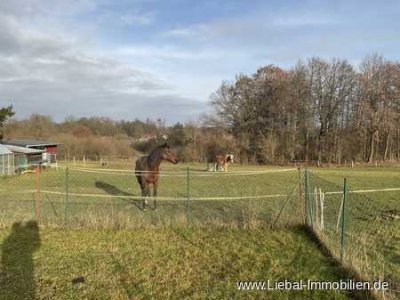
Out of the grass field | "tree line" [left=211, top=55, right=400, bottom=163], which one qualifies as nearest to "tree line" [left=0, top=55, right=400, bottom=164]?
"tree line" [left=211, top=55, right=400, bottom=163]

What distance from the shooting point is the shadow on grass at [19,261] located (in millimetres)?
5443

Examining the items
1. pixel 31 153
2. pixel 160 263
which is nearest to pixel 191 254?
pixel 160 263

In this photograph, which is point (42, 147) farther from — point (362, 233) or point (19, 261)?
point (362, 233)

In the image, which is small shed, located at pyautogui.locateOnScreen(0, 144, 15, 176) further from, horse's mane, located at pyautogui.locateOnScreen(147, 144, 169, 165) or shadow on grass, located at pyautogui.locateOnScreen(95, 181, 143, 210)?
horse's mane, located at pyautogui.locateOnScreen(147, 144, 169, 165)

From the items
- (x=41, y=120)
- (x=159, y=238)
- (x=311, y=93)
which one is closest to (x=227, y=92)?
(x=311, y=93)

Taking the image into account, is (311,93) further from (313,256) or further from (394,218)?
(313,256)

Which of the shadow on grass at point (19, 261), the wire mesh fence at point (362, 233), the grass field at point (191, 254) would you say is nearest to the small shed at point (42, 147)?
the shadow on grass at point (19, 261)

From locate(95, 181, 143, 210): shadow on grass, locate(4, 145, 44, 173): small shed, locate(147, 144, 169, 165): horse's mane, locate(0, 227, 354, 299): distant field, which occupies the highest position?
locate(147, 144, 169, 165): horse's mane

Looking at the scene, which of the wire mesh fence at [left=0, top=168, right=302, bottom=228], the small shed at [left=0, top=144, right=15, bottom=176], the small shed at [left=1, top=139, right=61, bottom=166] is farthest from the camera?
the small shed at [left=1, top=139, right=61, bottom=166]

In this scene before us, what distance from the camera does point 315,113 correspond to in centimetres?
5975

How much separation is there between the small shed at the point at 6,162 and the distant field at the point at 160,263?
1074 inches

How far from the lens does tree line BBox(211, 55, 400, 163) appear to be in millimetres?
53469

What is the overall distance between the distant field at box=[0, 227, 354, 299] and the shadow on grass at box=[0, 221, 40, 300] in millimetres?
14

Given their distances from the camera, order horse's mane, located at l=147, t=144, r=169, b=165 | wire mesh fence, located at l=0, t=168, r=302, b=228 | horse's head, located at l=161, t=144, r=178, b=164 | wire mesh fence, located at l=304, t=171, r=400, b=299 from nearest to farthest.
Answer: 1. wire mesh fence, located at l=304, t=171, r=400, b=299
2. wire mesh fence, located at l=0, t=168, r=302, b=228
3. horse's mane, located at l=147, t=144, r=169, b=165
4. horse's head, located at l=161, t=144, r=178, b=164
